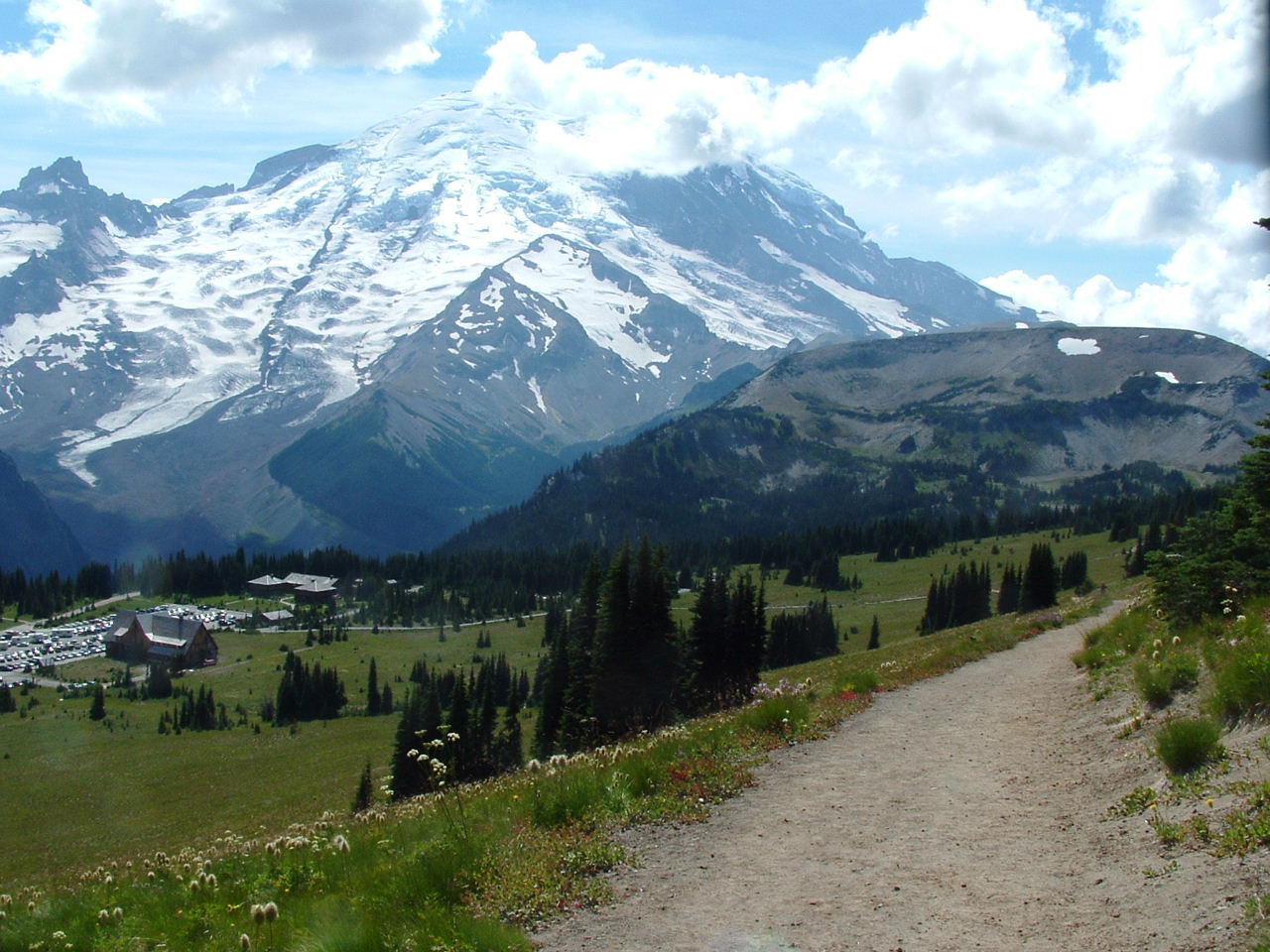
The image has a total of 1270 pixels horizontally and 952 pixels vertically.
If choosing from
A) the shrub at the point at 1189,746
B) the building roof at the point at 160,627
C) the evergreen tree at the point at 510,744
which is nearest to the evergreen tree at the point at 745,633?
the evergreen tree at the point at 510,744

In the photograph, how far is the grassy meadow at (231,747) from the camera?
160 feet

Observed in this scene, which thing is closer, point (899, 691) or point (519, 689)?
point (899, 691)

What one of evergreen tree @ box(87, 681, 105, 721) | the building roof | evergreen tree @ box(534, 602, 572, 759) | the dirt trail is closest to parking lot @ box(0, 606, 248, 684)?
the building roof

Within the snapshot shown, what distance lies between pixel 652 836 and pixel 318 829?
6326 mm

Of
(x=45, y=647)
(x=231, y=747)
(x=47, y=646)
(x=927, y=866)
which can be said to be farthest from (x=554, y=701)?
(x=47, y=646)

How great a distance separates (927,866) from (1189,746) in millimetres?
3907

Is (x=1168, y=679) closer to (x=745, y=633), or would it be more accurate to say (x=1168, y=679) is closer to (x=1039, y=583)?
(x=745, y=633)

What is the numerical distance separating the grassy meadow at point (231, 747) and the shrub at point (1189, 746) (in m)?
11.6

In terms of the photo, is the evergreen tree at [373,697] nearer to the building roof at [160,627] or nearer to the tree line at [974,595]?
the building roof at [160,627]

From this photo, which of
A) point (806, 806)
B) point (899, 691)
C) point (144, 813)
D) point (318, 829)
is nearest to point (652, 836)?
point (806, 806)

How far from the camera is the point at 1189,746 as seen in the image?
1266cm

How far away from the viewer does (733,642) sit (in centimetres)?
5959

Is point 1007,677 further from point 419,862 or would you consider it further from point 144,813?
point 144,813

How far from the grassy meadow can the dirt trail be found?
8.36m
